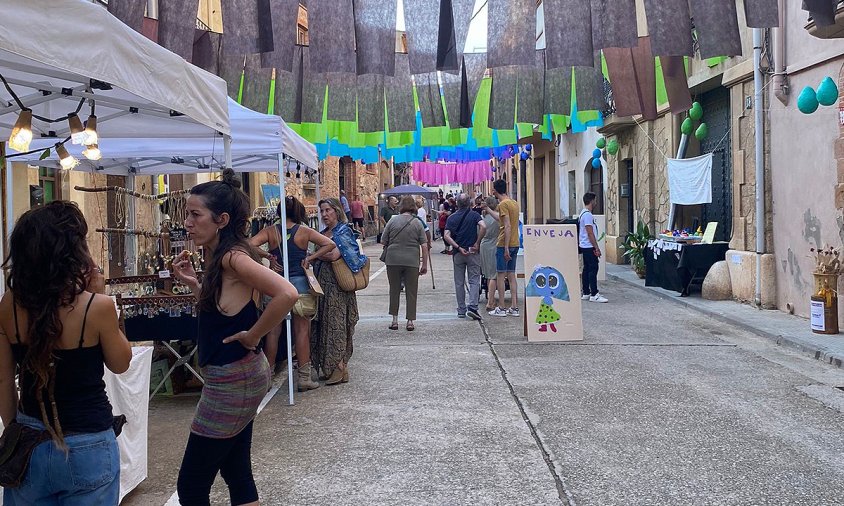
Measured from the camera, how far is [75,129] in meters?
4.56

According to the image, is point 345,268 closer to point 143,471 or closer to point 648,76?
point 143,471

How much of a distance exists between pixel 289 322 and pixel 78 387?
373cm

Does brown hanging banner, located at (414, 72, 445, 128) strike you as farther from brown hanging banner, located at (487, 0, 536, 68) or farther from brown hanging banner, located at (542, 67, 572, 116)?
brown hanging banner, located at (542, 67, 572, 116)

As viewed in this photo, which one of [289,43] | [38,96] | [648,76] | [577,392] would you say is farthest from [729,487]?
[289,43]

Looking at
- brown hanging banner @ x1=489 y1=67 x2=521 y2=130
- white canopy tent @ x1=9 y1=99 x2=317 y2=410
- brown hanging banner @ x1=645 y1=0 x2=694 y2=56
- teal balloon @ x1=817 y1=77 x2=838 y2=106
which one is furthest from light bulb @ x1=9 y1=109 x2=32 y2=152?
teal balloon @ x1=817 y1=77 x2=838 y2=106

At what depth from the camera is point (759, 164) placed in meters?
11.0

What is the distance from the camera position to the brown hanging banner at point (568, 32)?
798 centimetres

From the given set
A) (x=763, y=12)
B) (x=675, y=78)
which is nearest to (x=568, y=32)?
(x=675, y=78)

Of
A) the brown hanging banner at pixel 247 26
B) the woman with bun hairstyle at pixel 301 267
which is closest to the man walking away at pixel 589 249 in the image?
the brown hanging banner at pixel 247 26

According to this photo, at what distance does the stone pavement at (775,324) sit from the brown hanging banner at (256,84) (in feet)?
21.8

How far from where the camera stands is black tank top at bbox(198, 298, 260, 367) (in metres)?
2.78

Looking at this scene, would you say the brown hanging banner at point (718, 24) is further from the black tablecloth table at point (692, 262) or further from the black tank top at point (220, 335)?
the black tank top at point (220, 335)

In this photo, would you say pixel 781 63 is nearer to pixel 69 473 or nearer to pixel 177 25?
pixel 177 25

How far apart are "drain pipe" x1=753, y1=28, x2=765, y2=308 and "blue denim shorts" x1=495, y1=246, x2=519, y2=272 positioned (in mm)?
3672
